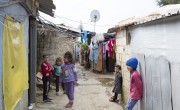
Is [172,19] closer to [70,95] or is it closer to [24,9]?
[24,9]

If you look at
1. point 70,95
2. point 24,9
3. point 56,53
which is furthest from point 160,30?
point 56,53

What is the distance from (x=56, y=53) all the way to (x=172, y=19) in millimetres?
10031

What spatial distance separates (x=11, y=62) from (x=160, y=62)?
9.13 ft

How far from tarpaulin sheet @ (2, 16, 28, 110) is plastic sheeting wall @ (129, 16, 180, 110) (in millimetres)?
2747

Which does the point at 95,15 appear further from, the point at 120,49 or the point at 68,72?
the point at 68,72

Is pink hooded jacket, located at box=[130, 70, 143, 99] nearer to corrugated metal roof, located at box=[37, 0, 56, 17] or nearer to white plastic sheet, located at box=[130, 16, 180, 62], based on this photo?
white plastic sheet, located at box=[130, 16, 180, 62]

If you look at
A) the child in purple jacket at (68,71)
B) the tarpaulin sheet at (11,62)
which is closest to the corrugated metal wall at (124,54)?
the child in purple jacket at (68,71)

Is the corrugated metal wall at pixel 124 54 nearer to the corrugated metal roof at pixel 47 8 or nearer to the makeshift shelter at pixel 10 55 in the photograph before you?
the corrugated metal roof at pixel 47 8

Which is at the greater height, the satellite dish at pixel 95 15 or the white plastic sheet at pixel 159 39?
the satellite dish at pixel 95 15

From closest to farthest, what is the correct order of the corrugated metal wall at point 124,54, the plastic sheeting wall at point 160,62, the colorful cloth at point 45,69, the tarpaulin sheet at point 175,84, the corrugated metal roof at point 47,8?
1. the tarpaulin sheet at point 175,84
2. the plastic sheeting wall at point 160,62
3. the corrugated metal wall at point 124,54
4. the colorful cloth at point 45,69
5. the corrugated metal roof at point 47,8

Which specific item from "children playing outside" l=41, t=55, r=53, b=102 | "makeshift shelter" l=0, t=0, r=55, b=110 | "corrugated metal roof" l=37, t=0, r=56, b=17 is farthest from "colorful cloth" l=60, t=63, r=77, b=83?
"makeshift shelter" l=0, t=0, r=55, b=110

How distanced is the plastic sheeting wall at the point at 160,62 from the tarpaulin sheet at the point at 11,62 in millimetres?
2747

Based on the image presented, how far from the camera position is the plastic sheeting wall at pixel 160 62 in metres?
5.38

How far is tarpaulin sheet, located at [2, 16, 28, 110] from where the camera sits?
567 centimetres
